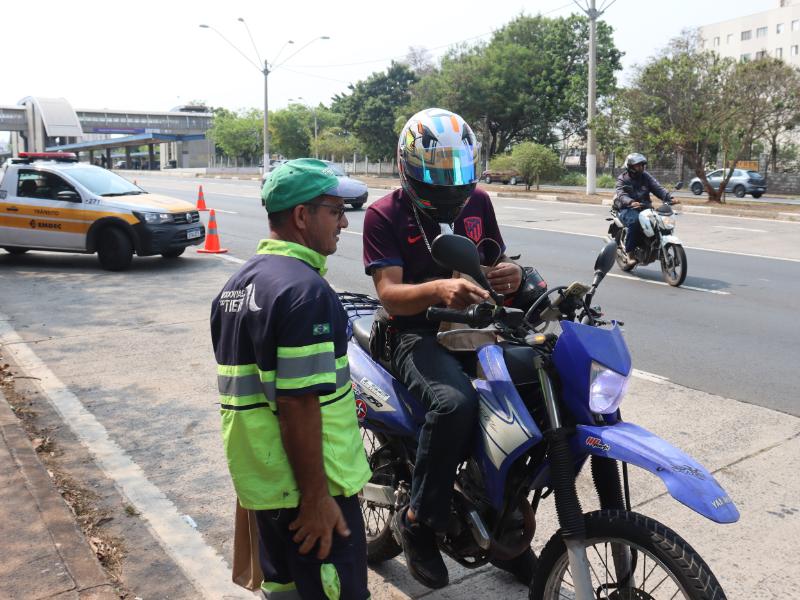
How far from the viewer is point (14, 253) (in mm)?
13344

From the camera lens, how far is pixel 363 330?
3289 millimetres

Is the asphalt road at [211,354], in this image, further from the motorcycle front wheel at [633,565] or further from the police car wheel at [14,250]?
the motorcycle front wheel at [633,565]

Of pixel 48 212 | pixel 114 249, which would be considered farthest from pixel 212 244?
pixel 48 212

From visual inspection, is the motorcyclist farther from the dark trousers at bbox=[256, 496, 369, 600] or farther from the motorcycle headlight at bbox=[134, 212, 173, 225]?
the dark trousers at bbox=[256, 496, 369, 600]

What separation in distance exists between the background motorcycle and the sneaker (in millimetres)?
8533

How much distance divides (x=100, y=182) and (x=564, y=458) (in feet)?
39.0

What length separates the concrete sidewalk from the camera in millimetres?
3146

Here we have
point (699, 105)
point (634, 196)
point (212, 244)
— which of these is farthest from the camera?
point (699, 105)

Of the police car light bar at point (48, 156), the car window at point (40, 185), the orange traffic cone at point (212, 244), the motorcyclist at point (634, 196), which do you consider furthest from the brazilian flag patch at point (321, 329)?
the police car light bar at point (48, 156)

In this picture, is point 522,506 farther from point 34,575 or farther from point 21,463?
point 21,463

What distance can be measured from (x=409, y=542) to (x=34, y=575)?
1.58 metres

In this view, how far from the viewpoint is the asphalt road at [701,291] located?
261 inches

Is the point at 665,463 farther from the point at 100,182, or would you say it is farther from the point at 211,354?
the point at 100,182

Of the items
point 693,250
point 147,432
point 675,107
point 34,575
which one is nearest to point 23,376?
point 147,432
